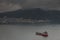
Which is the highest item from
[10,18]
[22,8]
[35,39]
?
[22,8]

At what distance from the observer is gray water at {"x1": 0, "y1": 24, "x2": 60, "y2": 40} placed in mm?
1491

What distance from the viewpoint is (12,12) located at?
57.9 inches

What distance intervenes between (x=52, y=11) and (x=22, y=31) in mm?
540

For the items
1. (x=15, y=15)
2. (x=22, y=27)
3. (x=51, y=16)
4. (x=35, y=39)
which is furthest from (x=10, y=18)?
(x=51, y=16)

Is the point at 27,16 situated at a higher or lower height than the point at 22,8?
lower

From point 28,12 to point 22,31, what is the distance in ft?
1.00

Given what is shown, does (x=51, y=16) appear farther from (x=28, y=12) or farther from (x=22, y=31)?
(x=22, y=31)

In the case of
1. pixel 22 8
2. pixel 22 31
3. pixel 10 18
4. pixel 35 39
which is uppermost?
pixel 22 8

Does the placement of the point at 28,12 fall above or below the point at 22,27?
above

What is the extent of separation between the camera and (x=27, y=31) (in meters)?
1.51

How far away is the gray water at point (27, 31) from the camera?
4.89ft

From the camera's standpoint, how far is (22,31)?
4.96ft

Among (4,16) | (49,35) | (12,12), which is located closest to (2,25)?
(4,16)

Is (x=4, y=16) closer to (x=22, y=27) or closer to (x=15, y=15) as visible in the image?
(x=15, y=15)
